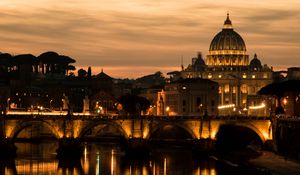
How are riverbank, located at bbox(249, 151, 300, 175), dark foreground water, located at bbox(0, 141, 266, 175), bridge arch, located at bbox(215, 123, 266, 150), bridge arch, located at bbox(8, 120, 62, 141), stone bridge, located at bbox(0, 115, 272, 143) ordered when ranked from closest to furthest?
riverbank, located at bbox(249, 151, 300, 175) < dark foreground water, located at bbox(0, 141, 266, 175) < bridge arch, located at bbox(8, 120, 62, 141) < stone bridge, located at bbox(0, 115, 272, 143) < bridge arch, located at bbox(215, 123, 266, 150)

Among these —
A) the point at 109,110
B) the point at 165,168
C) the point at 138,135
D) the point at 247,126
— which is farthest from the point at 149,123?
the point at 109,110

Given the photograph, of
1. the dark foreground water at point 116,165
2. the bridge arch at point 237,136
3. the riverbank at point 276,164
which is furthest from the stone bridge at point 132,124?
the riverbank at point 276,164

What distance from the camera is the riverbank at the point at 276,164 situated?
95.5 metres

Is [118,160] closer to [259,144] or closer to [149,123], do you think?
[149,123]

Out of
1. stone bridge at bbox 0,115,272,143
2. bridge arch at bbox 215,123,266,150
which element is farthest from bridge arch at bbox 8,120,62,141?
bridge arch at bbox 215,123,266,150

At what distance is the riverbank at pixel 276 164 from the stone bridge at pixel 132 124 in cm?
1497

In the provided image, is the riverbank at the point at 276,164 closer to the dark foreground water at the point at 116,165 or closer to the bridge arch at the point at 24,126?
the dark foreground water at the point at 116,165

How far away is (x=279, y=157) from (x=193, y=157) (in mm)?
13712

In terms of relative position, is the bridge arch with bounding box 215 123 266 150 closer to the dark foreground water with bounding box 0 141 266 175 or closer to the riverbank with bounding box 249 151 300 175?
the dark foreground water with bounding box 0 141 266 175

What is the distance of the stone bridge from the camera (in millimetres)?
125500

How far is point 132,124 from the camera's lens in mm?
126875

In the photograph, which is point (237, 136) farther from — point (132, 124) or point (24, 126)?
point (24, 126)

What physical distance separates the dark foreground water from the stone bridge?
2.45 m

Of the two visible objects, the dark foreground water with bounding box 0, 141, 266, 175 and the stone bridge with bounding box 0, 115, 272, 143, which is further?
the stone bridge with bounding box 0, 115, 272, 143
